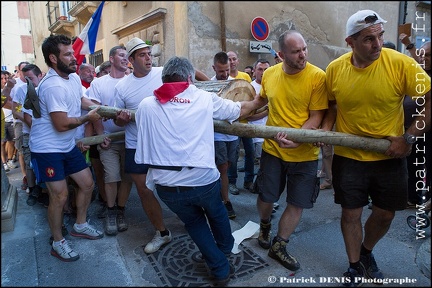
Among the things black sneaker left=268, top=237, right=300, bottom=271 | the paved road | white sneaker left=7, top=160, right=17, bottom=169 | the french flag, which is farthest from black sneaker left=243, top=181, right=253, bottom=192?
white sneaker left=7, top=160, right=17, bottom=169

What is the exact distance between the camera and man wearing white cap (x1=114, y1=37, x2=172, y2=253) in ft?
10.7

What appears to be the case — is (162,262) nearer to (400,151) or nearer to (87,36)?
(400,151)

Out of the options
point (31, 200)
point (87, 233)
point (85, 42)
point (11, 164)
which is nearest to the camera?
point (87, 233)

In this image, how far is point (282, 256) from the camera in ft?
9.25

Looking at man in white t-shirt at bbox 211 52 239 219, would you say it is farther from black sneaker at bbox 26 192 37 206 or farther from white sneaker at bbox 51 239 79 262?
black sneaker at bbox 26 192 37 206

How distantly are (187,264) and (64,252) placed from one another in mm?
1181

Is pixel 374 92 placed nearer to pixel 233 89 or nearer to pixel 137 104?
pixel 233 89

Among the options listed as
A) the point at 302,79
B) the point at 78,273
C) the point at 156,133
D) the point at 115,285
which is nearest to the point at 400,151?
the point at 302,79

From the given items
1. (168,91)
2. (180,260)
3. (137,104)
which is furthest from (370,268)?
(137,104)

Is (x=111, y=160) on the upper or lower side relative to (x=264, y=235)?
upper

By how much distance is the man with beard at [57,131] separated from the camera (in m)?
2.99

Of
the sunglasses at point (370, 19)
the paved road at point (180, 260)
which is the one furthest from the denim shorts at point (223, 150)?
the sunglasses at point (370, 19)

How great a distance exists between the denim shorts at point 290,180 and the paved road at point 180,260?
568 millimetres

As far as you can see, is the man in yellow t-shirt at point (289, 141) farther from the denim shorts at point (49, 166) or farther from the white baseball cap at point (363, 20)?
the denim shorts at point (49, 166)
